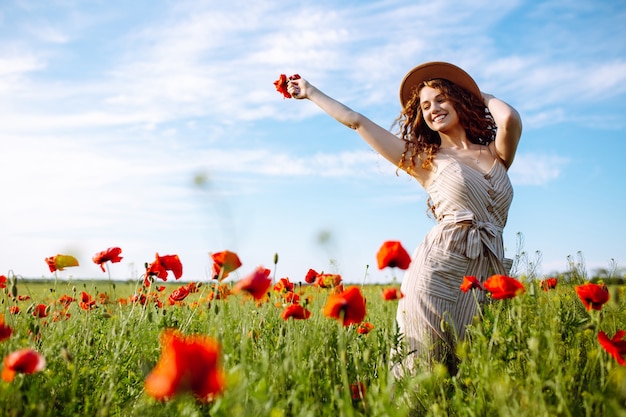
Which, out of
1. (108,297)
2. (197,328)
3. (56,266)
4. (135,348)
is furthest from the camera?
(108,297)

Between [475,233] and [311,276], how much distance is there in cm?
109

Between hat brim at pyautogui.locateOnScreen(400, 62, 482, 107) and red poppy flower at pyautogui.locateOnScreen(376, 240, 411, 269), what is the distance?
6.29 feet

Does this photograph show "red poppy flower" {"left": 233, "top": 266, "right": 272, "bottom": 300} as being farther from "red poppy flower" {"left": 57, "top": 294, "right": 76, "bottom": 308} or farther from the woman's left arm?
"red poppy flower" {"left": 57, "top": 294, "right": 76, "bottom": 308}

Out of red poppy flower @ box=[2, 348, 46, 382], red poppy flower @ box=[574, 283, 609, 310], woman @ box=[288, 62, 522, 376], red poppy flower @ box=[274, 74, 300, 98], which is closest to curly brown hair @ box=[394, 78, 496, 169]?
woman @ box=[288, 62, 522, 376]

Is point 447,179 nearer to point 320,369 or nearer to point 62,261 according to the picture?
point 320,369

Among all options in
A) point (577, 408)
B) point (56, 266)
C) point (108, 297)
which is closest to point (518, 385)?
point (577, 408)

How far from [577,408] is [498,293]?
494 mm

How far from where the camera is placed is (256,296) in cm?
195

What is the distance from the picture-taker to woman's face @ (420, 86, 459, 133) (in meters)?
3.59

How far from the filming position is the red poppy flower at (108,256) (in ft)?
10.0

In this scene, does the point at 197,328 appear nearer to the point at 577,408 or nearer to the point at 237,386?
the point at 237,386

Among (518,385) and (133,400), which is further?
(133,400)

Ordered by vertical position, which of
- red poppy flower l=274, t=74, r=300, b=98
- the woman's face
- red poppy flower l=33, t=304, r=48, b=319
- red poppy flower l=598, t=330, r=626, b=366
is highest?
red poppy flower l=274, t=74, r=300, b=98

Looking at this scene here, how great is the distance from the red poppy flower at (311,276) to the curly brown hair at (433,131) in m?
0.87
